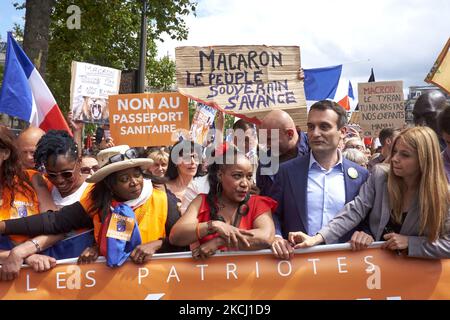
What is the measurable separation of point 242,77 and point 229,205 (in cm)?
245

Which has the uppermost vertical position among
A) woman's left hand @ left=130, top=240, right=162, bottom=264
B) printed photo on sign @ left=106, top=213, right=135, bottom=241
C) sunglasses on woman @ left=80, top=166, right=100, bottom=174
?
sunglasses on woman @ left=80, top=166, right=100, bottom=174

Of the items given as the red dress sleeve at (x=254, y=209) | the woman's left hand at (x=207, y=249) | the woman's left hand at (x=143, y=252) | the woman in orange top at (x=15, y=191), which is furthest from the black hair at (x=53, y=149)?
the red dress sleeve at (x=254, y=209)

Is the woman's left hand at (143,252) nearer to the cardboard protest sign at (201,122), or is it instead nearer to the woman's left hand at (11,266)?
the woman's left hand at (11,266)

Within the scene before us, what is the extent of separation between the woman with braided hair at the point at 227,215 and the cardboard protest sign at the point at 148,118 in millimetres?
2429

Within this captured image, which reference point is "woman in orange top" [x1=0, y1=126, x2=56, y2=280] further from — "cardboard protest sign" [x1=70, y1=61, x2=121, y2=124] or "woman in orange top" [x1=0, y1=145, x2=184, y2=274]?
"cardboard protest sign" [x1=70, y1=61, x2=121, y2=124]

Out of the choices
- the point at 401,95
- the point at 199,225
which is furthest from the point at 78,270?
the point at 401,95

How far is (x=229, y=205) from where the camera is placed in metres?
3.43

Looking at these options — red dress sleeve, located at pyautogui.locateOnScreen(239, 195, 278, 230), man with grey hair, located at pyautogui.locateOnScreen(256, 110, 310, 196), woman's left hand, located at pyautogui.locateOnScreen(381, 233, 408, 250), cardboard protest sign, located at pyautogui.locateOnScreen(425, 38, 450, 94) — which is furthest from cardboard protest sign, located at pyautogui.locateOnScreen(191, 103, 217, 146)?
A: woman's left hand, located at pyautogui.locateOnScreen(381, 233, 408, 250)

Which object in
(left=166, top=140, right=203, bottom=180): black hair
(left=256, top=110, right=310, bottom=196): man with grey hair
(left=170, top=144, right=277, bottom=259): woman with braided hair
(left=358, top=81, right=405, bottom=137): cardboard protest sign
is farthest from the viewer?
(left=358, top=81, right=405, bottom=137): cardboard protest sign

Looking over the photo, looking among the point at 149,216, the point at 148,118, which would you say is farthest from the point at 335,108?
the point at 148,118

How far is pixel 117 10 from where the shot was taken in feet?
54.4

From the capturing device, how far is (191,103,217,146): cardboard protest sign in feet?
25.9

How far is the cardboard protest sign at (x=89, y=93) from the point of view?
736 cm

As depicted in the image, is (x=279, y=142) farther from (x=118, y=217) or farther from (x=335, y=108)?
(x=118, y=217)
